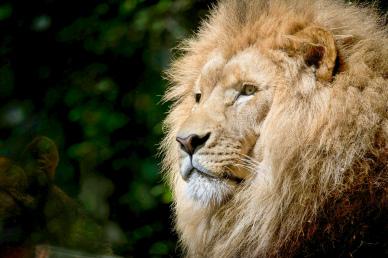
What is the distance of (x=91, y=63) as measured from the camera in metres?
4.54

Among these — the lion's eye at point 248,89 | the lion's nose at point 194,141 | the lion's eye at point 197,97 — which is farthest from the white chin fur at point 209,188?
the lion's eye at point 197,97

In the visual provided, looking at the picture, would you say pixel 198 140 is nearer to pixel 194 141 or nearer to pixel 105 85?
pixel 194 141

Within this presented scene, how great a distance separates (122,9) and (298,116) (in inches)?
72.6

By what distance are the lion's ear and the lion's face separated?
0.40 ft

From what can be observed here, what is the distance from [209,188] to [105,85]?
5.38ft

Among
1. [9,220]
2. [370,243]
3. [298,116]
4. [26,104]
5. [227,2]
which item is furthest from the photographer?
[26,104]

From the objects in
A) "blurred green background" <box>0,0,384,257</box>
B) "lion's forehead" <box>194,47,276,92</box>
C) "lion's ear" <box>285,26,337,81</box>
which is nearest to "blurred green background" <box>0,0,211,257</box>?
"blurred green background" <box>0,0,384,257</box>

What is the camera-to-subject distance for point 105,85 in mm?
4441

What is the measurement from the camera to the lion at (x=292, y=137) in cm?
277

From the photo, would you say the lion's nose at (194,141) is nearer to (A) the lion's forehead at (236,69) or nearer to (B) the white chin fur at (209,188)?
(B) the white chin fur at (209,188)

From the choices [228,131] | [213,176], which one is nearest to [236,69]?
[228,131]

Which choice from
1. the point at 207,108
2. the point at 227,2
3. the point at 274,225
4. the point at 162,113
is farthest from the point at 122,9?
the point at 274,225

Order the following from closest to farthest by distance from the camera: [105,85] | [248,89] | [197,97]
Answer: [248,89], [197,97], [105,85]

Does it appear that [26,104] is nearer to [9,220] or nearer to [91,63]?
[91,63]
